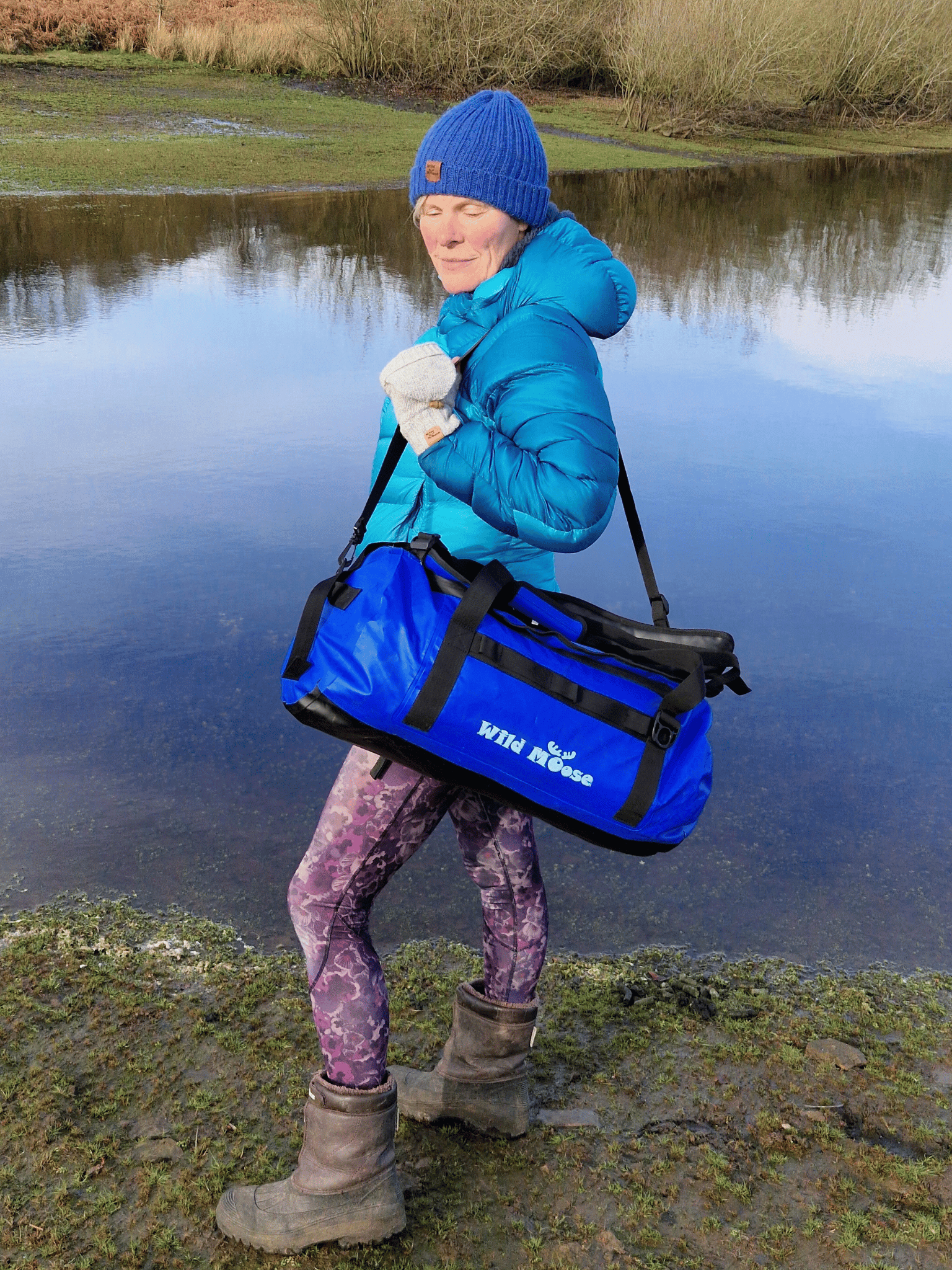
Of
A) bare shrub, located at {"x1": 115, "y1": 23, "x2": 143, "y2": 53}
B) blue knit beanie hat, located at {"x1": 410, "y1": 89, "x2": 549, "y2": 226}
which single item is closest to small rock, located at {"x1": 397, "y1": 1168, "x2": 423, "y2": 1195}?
blue knit beanie hat, located at {"x1": 410, "y1": 89, "x2": 549, "y2": 226}

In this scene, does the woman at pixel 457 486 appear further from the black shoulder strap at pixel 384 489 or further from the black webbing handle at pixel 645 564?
the black webbing handle at pixel 645 564

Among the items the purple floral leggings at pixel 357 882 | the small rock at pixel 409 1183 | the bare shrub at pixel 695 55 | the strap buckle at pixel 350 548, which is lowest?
the small rock at pixel 409 1183

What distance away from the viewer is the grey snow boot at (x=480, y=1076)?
2012 millimetres

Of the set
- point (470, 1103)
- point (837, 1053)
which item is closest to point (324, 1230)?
point (470, 1103)

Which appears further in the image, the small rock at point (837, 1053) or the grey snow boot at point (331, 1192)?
the small rock at point (837, 1053)

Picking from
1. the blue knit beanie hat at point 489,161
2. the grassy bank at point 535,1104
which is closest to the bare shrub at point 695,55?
the blue knit beanie hat at point 489,161

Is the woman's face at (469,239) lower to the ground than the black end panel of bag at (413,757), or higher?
higher

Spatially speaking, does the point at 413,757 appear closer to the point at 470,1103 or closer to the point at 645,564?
the point at 645,564

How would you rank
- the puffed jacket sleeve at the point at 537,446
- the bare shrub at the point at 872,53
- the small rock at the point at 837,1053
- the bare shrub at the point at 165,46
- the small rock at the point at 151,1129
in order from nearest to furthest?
the puffed jacket sleeve at the point at 537,446
the small rock at the point at 151,1129
the small rock at the point at 837,1053
the bare shrub at the point at 165,46
the bare shrub at the point at 872,53

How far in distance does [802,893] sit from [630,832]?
1.23 m

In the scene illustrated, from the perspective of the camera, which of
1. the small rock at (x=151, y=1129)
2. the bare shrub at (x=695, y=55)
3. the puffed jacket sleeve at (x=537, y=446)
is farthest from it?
the bare shrub at (x=695, y=55)

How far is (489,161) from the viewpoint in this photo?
5.83 ft

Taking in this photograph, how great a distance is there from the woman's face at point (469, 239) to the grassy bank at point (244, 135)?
11.1m

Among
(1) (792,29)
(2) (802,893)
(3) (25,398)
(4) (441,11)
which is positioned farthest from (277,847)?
(1) (792,29)
